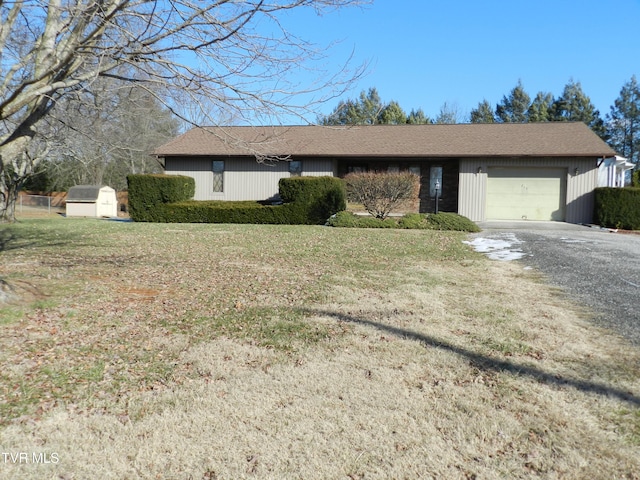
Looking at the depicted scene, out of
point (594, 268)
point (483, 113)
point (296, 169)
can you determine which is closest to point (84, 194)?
point (296, 169)

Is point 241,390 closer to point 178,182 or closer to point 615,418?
point 615,418

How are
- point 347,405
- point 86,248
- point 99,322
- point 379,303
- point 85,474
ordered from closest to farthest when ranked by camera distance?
point 85,474 → point 347,405 → point 99,322 → point 379,303 → point 86,248

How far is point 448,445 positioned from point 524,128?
24974 millimetres

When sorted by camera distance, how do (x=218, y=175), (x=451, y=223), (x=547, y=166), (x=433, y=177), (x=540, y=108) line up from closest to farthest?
(x=451, y=223) → (x=547, y=166) → (x=433, y=177) → (x=218, y=175) → (x=540, y=108)

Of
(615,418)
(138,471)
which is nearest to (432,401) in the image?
(615,418)

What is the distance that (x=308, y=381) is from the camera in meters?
4.01

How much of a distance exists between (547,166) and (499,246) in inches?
411

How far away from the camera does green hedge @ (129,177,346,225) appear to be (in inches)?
789

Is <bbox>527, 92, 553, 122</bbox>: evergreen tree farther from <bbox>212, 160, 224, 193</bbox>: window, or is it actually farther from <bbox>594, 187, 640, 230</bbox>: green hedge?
<bbox>212, 160, 224, 193</bbox>: window

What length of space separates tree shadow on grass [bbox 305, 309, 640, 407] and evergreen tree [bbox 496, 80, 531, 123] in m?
56.7

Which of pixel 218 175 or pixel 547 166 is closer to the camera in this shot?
pixel 547 166

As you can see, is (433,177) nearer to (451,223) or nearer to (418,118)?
(451,223)

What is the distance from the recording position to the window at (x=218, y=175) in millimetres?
25344

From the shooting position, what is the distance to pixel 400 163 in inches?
969
